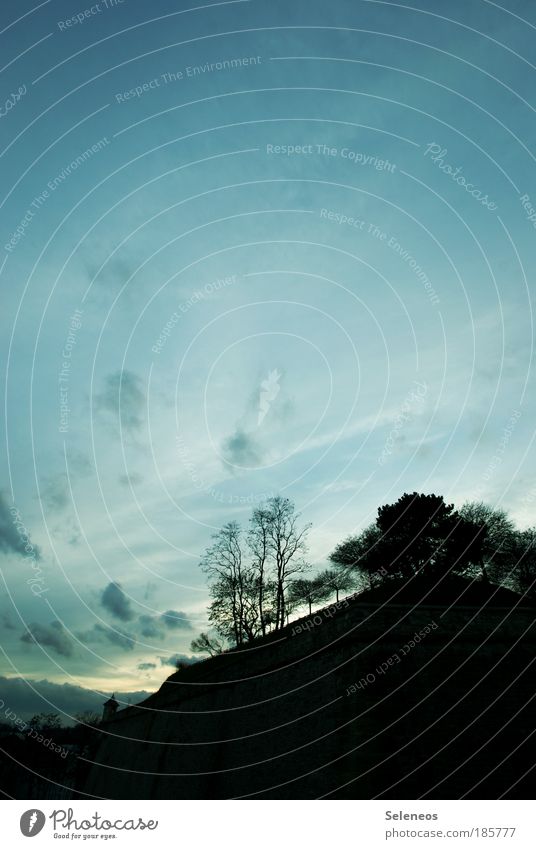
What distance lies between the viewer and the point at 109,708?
39.8 metres

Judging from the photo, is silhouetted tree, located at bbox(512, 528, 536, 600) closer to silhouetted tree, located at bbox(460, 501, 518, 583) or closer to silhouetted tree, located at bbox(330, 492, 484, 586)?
silhouetted tree, located at bbox(460, 501, 518, 583)

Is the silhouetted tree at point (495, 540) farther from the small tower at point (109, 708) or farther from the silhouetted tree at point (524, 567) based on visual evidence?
the small tower at point (109, 708)

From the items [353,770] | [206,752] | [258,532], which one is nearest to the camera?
[353,770]

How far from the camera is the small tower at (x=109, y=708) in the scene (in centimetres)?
3909

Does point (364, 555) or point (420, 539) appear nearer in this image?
point (420, 539)

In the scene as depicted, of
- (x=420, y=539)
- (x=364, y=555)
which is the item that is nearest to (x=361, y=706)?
(x=420, y=539)

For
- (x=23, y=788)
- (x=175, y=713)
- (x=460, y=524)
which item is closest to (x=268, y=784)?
(x=175, y=713)

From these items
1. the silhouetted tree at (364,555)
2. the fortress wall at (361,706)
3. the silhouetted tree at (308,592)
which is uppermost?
the silhouetted tree at (364,555)

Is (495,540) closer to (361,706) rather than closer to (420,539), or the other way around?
(420,539)

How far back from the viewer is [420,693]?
17391 millimetres

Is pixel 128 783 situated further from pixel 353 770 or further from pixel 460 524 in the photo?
pixel 460 524

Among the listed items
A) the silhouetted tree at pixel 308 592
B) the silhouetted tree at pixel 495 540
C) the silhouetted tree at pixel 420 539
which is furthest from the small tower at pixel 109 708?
the silhouetted tree at pixel 495 540

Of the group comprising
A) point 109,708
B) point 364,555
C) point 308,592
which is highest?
point 364,555
